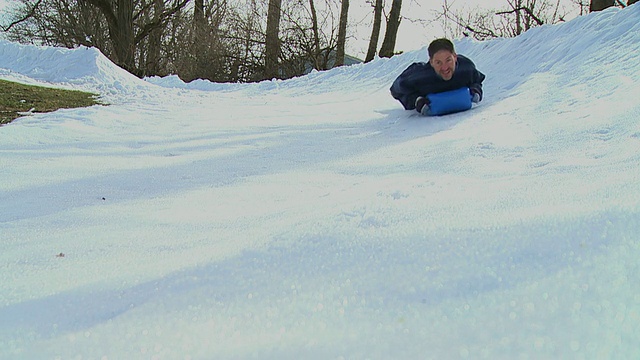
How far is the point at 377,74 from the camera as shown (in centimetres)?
593

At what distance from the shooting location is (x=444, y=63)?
121 inches

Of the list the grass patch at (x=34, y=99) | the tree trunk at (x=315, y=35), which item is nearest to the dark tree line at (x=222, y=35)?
the tree trunk at (x=315, y=35)

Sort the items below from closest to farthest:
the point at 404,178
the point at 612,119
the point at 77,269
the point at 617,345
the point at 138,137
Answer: the point at 617,345, the point at 77,269, the point at 404,178, the point at 612,119, the point at 138,137

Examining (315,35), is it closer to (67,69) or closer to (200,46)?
(200,46)

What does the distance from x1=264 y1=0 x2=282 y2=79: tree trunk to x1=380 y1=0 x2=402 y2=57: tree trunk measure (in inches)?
127

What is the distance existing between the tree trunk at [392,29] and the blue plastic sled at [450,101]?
6897 mm

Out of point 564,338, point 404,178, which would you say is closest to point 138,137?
point 404,178

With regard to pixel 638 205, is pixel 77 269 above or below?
below

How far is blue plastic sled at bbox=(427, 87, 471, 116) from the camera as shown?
116 inches

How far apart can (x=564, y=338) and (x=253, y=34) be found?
1227cm

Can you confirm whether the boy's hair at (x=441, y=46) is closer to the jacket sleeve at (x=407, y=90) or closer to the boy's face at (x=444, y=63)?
the boy's face at (x=444, y=63)

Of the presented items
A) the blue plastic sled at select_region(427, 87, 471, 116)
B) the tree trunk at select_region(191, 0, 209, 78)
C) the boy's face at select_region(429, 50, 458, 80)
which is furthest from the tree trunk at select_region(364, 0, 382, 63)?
the blue plastic sled at select_region(427, 87, 471, 116)

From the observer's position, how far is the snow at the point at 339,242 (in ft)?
2.06

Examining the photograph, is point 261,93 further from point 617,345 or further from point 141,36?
point 141,36
